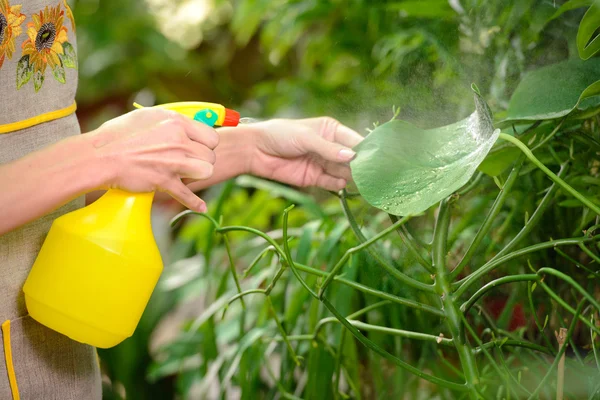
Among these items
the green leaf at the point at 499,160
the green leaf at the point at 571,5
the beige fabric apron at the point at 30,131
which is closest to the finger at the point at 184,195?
the beige fabric apron at the point at 30,131

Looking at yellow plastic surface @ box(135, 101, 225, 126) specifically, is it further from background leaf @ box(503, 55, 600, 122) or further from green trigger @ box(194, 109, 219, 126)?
background leaf @ box(503, 55, 600, 122)

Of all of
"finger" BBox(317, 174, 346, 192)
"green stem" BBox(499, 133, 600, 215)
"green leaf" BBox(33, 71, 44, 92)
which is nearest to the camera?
"green stem" BBox(499, 133, 600, 215)

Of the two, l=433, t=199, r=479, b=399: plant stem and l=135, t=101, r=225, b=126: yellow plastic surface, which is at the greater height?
l=135, t=101, r=225, b=126: yellow plastic surface

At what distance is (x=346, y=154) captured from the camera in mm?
536

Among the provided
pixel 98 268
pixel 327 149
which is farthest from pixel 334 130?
pixel 98 268

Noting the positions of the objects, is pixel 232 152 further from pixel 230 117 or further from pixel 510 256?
pixel 510 256

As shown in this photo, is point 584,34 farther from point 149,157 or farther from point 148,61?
point 148,61

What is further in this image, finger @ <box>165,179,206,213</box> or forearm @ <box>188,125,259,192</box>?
forearm @ <box>188,125,259,192</box>

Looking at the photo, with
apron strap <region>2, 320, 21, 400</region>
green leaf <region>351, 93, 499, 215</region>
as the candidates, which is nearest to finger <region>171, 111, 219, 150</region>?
green leaf <region>351, 93, 499, 215</region>

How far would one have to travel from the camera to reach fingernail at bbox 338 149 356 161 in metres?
0.53

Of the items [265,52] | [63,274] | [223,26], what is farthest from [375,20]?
[223,26]

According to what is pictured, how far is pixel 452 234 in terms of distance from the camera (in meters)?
0.68

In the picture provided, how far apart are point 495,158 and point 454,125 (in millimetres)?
46

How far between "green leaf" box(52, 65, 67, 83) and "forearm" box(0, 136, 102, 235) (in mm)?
106
